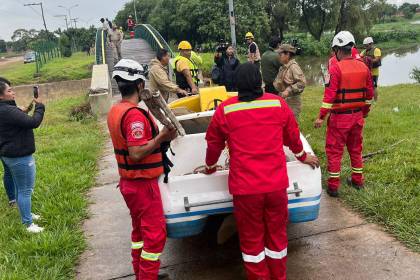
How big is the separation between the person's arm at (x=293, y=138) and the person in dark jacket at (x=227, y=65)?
15.3 ft

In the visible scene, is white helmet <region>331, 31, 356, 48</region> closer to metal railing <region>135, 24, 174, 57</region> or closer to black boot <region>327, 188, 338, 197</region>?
black boot <region>327, 188, 338, 197</region>

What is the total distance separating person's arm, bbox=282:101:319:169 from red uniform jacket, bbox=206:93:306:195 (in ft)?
0.11

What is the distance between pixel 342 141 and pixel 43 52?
1225 inches

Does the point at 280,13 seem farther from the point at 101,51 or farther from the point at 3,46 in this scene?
the point at 3,46

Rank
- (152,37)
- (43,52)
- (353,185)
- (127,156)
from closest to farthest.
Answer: (127,156) < (353,185) < (152,37) < (43,52)

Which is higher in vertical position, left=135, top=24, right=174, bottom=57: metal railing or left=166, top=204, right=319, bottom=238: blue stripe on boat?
left=135, top=24, right=174, bottom=57: metal railing

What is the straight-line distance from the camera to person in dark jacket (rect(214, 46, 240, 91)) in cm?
812

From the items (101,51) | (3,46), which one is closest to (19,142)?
(101,51)

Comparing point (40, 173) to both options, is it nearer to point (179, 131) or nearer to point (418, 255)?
point (179, 131)

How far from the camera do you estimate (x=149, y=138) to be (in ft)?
9.73

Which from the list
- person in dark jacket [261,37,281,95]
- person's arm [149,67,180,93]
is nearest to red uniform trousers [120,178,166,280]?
person's arm [149,67,180,93]

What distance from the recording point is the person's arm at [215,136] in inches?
119

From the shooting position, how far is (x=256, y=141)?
Result: 2922 mm

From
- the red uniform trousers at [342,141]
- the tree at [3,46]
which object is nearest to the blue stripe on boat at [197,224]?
the red uniform trousers at [342,141]
